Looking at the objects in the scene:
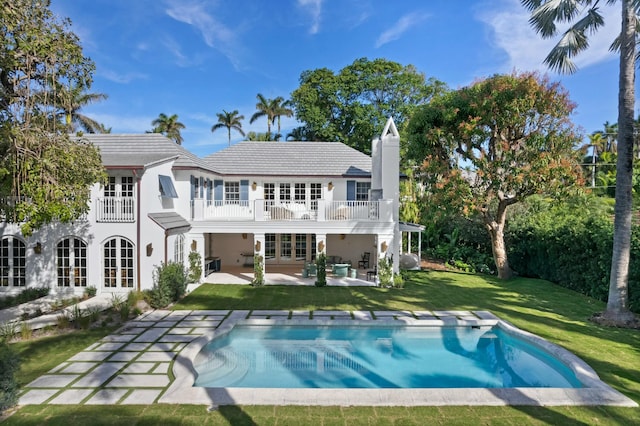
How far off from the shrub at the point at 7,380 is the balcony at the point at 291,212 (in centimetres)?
1228

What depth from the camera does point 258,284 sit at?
1819 centimetres

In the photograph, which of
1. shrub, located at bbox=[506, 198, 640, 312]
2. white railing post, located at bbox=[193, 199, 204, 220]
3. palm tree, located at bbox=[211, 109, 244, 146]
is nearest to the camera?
shrub, located at bbox=[506, 198, 640, 312]

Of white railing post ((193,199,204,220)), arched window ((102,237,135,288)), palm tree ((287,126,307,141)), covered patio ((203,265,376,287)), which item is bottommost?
covered patio ((203,265,376,287))

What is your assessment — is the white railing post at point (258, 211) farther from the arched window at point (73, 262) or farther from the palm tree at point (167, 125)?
the palm tree at point (167, 125)

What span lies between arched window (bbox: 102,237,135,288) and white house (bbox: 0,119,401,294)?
1.7 inches

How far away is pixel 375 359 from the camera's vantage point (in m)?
10.7

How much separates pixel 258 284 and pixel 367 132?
24798 mm

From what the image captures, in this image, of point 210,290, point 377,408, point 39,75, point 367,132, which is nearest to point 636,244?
point 377,408

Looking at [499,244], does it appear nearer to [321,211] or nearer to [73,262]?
[321,211]

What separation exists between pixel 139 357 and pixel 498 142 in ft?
62.5

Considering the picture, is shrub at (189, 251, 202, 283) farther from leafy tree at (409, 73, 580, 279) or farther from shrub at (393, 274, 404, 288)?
leafy tree at (409, 73, 580, 279)

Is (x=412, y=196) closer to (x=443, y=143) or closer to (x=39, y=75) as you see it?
(x=443, y=143)

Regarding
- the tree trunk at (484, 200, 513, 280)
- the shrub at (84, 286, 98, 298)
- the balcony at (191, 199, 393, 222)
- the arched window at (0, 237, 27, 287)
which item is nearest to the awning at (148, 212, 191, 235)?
the balcony at (191, 199, 393, 222)

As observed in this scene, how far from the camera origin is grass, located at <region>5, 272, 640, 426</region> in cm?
670
